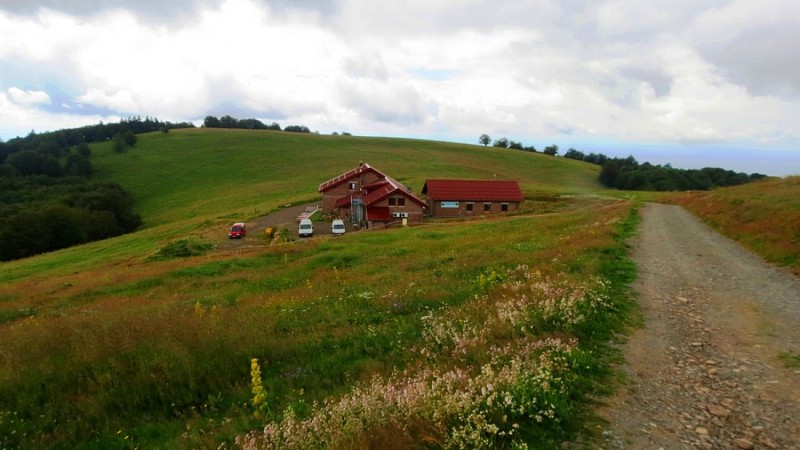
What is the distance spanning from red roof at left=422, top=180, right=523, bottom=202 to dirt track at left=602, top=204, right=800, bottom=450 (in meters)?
46.4

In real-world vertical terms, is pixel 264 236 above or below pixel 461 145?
below

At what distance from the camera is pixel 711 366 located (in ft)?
22.2

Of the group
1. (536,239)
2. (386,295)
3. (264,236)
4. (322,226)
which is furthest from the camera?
(322,226)

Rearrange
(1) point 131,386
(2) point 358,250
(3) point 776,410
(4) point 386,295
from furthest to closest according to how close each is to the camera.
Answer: (2) point 358,250 < (4) point 386,295 < (1) point 131,386 < (3) point 776,410

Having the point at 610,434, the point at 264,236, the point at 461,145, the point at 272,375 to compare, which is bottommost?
the point at 264,236

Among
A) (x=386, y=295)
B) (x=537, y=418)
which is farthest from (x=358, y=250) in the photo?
(x=537, y=418)

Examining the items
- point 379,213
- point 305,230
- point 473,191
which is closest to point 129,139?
point 379,213

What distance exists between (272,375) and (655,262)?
13.2 m

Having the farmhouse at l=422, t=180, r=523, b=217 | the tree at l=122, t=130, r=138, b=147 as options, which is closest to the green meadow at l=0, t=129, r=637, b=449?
the farmhouse at l=422, t=180, r=523, b=217

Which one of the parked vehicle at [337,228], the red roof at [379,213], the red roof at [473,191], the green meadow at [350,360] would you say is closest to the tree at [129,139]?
the red roof at [379,213]

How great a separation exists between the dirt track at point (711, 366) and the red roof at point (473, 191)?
46445 millimetres

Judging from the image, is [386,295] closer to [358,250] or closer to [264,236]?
[358,250]

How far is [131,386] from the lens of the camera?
24.4 ft

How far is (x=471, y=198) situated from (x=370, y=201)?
47.3 ft
